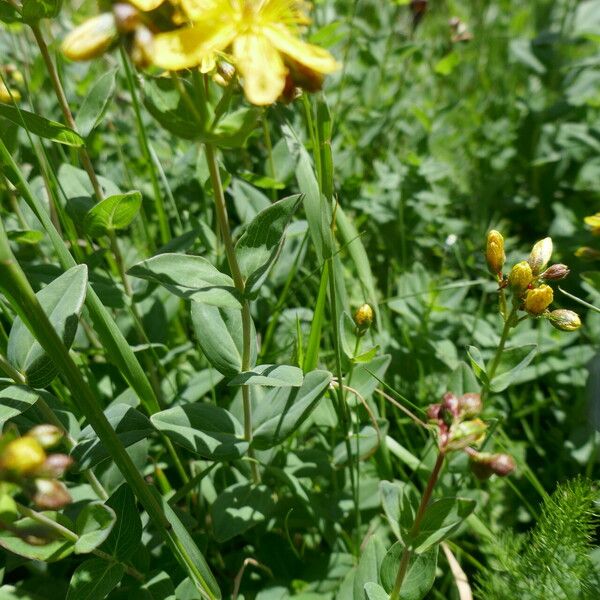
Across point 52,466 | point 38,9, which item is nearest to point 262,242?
point 52,466

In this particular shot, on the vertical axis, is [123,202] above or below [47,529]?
above

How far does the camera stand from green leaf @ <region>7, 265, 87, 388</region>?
1203 millimetres

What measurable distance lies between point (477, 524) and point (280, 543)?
1.70ft

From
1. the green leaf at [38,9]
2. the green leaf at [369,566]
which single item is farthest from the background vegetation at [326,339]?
the green leaf at [38,9]

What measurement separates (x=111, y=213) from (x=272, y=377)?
0.62 meters

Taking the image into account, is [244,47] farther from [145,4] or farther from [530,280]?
[530,280]

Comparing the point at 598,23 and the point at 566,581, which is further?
the point at 598,23

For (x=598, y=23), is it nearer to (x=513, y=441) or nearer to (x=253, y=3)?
(x=513, y=441)

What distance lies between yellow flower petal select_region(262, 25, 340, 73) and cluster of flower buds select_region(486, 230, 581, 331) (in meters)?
0.58

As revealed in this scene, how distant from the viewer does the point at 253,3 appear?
1.23 meters

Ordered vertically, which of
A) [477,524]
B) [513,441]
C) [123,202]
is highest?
[123,202]

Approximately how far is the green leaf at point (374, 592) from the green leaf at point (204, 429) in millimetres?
386

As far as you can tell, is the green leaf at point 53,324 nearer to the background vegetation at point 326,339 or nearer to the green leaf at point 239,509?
the background vegetation at point 326,339

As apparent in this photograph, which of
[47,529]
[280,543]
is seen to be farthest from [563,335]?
[47,529]
